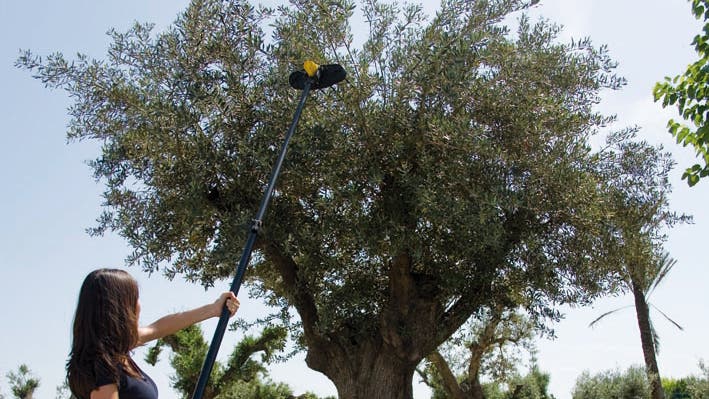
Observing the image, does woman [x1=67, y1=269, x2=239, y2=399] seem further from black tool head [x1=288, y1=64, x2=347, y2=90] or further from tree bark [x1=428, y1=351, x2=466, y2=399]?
tree bark [x1=428, y1=351, x2=466, y2=399]

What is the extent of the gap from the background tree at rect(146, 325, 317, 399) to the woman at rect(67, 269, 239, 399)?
15852 mm

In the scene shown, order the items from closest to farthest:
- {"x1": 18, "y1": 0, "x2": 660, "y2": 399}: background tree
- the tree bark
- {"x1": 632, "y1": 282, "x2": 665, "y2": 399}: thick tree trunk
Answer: {"x1": 18, "y1": 0, "x2": 660, "y2": 399}: background tree
the tree bark
{"x1": 632, "y1": 282, "x2": 665, "y2": 399}: thick tree trunk

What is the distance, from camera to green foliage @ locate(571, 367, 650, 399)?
25359 mm

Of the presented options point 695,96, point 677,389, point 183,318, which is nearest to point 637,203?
point 695,96

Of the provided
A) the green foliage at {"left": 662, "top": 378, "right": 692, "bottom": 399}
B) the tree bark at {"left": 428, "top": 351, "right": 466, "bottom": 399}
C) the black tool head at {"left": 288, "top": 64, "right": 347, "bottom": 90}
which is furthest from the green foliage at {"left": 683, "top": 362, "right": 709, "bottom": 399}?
the black tool head at {"left": 288, "top": 64, "right": 347, "bottom": 90}

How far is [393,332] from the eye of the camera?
11977mm

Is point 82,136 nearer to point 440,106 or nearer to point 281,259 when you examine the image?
point 281,259

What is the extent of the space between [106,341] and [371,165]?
7922 millimetres

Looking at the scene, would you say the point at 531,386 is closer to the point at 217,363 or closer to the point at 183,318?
the point at 217,363

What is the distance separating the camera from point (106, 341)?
352cm

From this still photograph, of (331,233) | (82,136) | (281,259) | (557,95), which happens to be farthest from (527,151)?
(82,136)

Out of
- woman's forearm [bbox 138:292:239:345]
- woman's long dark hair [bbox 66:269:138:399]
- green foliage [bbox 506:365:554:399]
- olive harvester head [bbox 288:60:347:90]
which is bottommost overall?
woman's long dark hair [bbox 66:269:138:399]

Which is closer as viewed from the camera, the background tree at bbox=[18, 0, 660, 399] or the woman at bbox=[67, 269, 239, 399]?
the woman at bbox=[67, 269, 239, 399]

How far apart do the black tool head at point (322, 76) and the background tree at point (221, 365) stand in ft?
41.0
